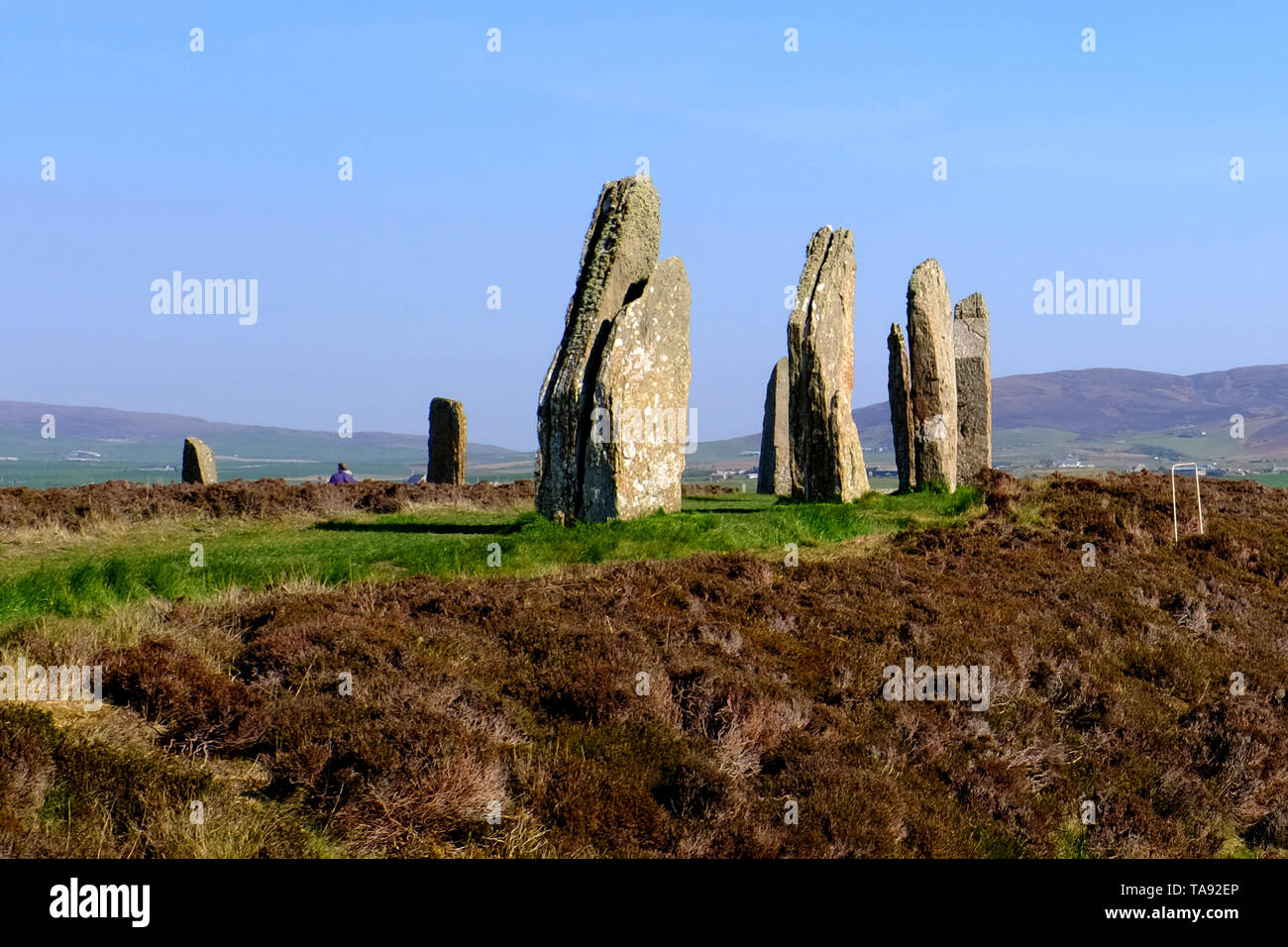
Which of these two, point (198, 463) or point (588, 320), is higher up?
point (588, 320)

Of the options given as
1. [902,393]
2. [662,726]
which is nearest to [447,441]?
[902,393]

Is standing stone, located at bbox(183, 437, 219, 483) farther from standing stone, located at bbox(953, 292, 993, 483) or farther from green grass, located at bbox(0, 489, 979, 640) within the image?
standing stone, located at bbox(953, 292, 993, 483)

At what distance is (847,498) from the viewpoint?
21.1m

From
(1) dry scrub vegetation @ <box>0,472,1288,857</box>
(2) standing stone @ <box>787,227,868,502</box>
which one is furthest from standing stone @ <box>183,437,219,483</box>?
(1) dry scrub vegetation @ <box>0,472,1288,857</box>

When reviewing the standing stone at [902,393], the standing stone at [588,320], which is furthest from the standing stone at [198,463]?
the standing stone at [902,393]

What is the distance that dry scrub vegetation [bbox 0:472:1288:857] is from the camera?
6.77 meters

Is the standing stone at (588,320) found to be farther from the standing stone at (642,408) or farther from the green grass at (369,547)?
the green grass at (369,547)

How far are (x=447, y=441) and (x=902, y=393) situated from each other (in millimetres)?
10582

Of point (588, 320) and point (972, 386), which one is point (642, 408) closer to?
point (588, 320)

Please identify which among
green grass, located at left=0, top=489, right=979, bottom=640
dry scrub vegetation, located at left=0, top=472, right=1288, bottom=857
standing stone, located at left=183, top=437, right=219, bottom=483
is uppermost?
standing stone, located at left=183, top=437, right=219, bottom=483

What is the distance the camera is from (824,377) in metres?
21.5

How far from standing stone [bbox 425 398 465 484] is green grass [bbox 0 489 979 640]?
6.68m

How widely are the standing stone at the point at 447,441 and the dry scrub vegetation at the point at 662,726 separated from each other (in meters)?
14.1

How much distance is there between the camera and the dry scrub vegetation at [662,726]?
22.2 ft
